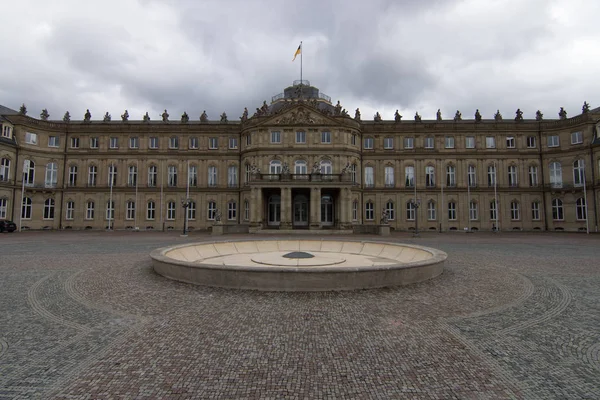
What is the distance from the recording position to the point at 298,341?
601 cm

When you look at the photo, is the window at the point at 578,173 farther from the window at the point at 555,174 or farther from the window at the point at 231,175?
the window at the point at 231,175

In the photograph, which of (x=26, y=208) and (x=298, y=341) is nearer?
(x=298, y=341)

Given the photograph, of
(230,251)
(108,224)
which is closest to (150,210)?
(108,224)

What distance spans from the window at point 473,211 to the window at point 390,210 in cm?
1054

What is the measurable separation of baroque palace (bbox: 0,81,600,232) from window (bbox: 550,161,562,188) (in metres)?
0.12

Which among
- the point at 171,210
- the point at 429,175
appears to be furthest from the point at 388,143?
the point at 171,210

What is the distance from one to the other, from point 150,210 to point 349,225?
92.2 feet

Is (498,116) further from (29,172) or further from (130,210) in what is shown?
(29,172)

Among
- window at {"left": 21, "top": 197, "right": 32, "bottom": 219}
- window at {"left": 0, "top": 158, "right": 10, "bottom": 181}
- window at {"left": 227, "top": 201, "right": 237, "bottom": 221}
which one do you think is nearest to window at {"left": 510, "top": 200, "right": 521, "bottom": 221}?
window at {"left": 227, "top": 201, "right": 237, "bottom": 221}

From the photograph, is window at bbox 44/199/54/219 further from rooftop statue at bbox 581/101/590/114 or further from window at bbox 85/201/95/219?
rooftop statue at bbox 581/101/590/114

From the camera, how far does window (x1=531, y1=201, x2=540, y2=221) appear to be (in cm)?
4538

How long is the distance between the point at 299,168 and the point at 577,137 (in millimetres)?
36456

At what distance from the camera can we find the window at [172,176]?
47719 millimetres

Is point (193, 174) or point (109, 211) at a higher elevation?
point (193, 174)
